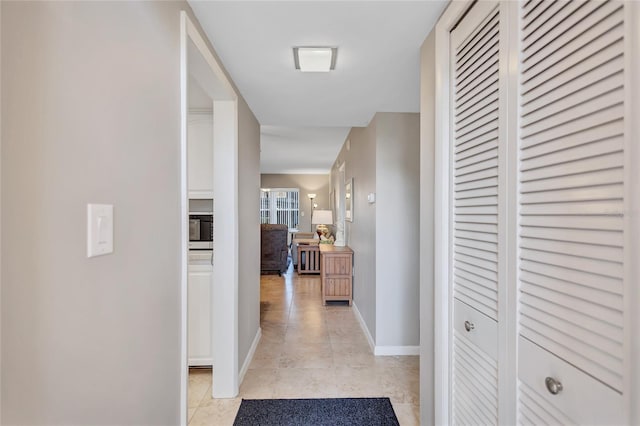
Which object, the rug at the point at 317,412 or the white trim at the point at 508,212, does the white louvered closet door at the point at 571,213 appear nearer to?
the white trim at the point at 508,212

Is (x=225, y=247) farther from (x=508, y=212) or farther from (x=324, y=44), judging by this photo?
(x=508, y=212)

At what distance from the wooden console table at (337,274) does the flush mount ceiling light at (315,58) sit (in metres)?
2.91

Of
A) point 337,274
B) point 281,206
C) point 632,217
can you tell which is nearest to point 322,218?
point 337,274

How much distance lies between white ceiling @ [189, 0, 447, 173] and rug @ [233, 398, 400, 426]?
223 cm

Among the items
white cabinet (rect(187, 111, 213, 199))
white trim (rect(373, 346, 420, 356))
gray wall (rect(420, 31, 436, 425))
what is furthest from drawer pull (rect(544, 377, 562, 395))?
white cabinet (rect(187, 111, 213, 199))

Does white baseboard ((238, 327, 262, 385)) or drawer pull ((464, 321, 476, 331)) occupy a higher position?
drawer pull ((464, 321, 476, 331))

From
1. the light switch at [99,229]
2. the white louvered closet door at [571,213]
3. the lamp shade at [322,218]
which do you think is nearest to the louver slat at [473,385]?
the white louvered closet door at [571,213]

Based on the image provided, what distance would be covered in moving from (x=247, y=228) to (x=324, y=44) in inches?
64.5

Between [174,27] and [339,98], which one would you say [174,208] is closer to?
[174,27]

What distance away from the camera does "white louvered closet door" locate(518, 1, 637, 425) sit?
0.69 metres

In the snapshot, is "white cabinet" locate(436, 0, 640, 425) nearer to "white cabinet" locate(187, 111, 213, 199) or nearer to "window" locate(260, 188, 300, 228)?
"white cabinet" locate(187, 111, 213, 199)

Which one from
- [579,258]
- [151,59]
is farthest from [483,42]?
[151,59]

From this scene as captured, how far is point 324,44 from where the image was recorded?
1.78 meters

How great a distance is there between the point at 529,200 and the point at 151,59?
1267 millimetres
